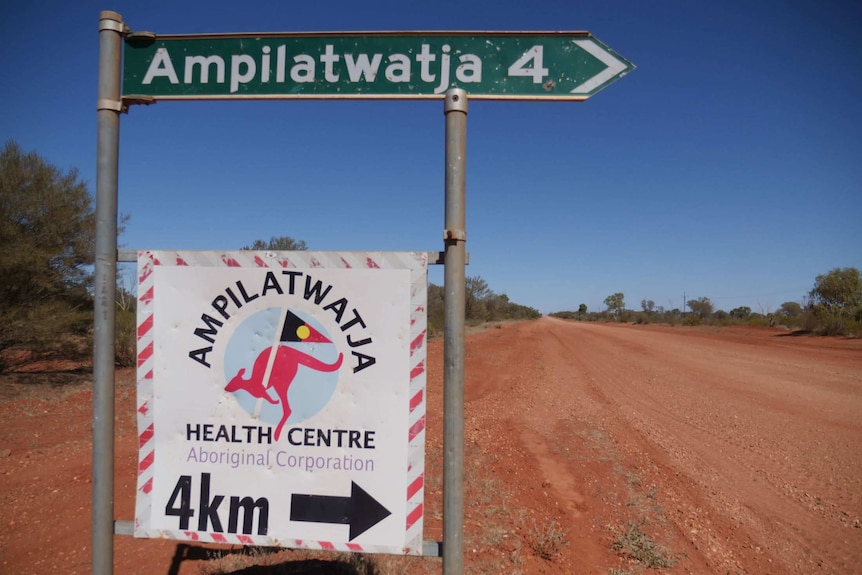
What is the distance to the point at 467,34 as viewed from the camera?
2230 mm

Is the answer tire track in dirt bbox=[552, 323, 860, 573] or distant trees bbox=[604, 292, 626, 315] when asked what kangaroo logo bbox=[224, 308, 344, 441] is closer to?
tire track in dirt bbox=[552, 323, 860, 573]

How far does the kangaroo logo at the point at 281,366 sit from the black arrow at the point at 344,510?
12.7 inches

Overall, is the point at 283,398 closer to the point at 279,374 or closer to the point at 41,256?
the point at 279,374

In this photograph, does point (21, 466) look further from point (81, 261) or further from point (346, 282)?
point (81, 261)

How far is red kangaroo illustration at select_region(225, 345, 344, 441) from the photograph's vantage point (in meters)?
2.27

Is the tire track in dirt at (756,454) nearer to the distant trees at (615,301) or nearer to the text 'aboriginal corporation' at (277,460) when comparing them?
the text 'aboriginal corporation' at (277,460)

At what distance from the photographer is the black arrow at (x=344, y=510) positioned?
222 cm

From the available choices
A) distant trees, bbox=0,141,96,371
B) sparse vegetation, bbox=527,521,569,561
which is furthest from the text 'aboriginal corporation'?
distant trees, bbox=0,141,96,371

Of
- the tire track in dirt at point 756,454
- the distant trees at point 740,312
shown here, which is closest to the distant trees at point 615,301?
the distant trees at point 740,312

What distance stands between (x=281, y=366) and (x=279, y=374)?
0.12 ft

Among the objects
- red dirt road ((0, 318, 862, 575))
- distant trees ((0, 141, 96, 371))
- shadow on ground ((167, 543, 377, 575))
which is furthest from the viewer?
distant trees ((0, 141, 96, 371))

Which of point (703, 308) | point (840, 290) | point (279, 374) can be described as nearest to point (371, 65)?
point (279, 374)

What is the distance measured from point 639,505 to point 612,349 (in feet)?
62.4

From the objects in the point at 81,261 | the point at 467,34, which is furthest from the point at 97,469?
the point at 81,261
